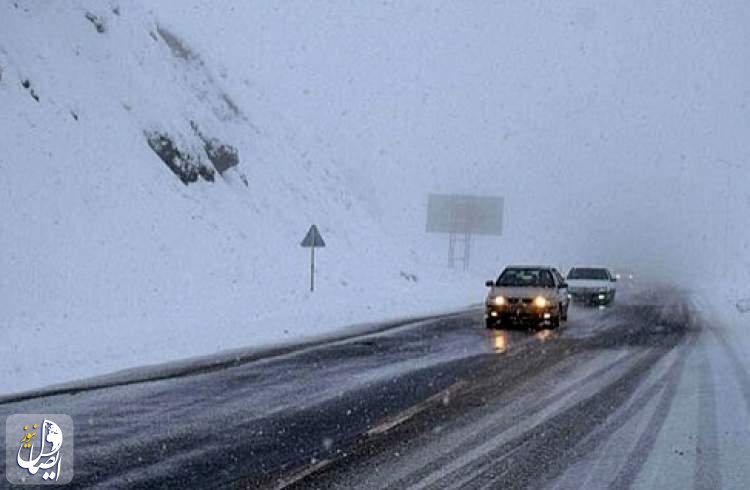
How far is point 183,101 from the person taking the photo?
128ft

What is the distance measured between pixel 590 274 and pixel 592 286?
1467 millimetres

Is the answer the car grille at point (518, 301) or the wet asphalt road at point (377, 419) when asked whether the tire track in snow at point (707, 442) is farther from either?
the car grille at point (518, 301)

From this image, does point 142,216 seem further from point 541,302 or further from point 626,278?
point 626,278

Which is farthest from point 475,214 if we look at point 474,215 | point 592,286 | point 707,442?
point 707,442

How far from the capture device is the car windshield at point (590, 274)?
117ft

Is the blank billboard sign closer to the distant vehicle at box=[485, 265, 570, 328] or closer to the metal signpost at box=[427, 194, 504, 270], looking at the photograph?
the metal signpost at box=[427, 194, 504, 270]

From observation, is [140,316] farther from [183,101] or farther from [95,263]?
[183,101]

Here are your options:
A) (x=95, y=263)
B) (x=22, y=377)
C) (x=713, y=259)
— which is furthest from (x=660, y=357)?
(x=713, y=259)

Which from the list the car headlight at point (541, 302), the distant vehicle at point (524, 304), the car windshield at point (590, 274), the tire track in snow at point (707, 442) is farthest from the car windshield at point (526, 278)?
the car windshield at point (590, 274)

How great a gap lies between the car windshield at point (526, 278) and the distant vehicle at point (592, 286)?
11470mm

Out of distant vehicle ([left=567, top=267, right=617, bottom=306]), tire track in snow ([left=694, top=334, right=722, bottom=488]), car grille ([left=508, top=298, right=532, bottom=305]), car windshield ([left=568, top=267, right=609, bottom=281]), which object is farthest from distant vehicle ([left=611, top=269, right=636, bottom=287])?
tire track in snow ([left=694, top=334, right=722, bottom=488])

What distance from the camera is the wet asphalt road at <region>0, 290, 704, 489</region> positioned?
7027 millimetres

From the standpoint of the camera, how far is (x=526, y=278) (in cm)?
2375

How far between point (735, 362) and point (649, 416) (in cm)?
611
